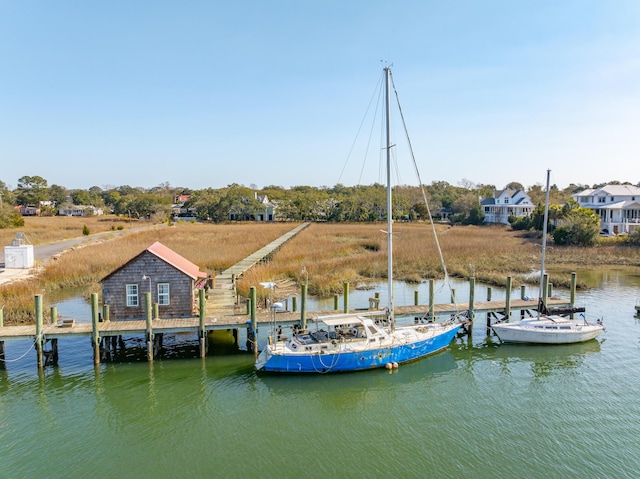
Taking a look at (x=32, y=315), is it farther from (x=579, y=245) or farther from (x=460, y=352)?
(x=579, y=245)

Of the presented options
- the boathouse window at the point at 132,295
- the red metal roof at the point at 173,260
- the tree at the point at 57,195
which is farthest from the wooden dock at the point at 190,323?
the tree at the point at 57,195

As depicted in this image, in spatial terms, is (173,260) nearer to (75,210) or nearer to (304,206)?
(304,206)

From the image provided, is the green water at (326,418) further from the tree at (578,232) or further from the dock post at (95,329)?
the tree at (578,232)

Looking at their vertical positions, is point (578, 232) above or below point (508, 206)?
below

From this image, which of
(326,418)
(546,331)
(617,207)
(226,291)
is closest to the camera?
(326,418)

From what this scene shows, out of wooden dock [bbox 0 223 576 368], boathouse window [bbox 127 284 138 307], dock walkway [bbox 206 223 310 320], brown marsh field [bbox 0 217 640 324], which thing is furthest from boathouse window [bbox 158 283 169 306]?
brown marsh field [bbox 0 217 640 324]

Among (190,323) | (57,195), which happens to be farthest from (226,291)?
(57,195)
